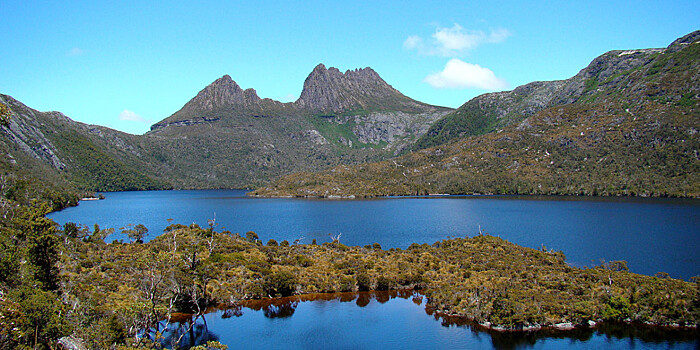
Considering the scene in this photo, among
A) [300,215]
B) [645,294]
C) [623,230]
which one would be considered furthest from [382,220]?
[645,294]

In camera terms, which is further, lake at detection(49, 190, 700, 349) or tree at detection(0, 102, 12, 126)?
lake at detection(49, 190, 700, 349)

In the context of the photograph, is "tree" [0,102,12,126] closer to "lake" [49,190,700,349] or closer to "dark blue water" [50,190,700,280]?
"lake" [49,190,700,349]

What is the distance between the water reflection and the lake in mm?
93

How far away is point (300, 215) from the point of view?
5714 inches

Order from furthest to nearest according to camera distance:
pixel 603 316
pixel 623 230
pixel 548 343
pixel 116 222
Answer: pixel 116 222 < pixel 623 230 < pixel 603 316 < pixel 548 343

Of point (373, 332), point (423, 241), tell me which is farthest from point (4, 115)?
point (423, 241)

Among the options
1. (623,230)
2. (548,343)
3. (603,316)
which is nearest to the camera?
(548,343)

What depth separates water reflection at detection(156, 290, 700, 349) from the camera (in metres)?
37.2

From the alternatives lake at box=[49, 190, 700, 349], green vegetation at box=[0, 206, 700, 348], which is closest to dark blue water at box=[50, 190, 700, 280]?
lake at box=[49, 190, 700, 349]

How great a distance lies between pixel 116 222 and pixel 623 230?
132 meters

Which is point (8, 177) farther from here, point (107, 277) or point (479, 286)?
point (479, 286)

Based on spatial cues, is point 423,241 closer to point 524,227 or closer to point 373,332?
point 524,227

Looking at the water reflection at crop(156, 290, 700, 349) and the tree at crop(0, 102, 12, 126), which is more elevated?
the tree at crop(0, 102, 12, 126)

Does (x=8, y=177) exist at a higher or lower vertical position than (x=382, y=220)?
higher
